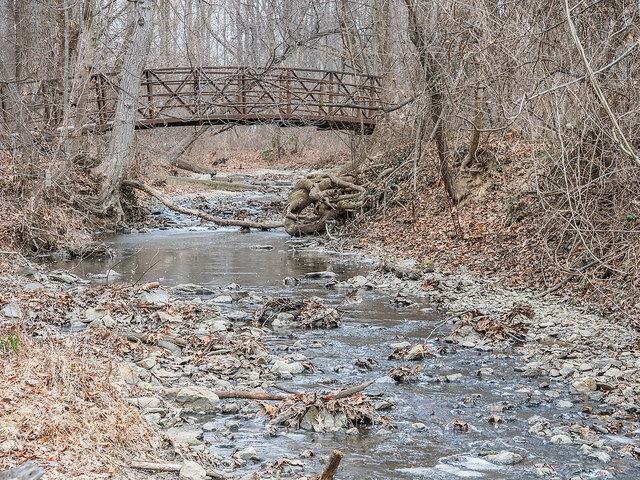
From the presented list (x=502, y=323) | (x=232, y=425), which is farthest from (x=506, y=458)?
(x=502, y=323)

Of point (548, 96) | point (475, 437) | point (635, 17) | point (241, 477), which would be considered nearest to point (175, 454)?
point (241, 477)

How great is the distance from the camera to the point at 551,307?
894 centimetres

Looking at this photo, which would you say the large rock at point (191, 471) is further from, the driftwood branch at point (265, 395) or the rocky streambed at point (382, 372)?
Result: the driftwood branch at point (265, 395)

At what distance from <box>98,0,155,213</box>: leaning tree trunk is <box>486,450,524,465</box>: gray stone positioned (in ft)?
51.7

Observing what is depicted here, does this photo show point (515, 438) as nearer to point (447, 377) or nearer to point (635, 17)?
point (447, 377)

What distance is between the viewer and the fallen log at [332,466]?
3.58 metres

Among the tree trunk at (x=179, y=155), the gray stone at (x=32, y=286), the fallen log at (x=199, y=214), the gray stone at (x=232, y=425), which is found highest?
the tree trunk at (x=179, y=155)

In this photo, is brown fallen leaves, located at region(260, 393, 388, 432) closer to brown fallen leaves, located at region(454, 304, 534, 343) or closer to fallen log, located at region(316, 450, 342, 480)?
fallen log, located at region(316, 450, 342, 480)

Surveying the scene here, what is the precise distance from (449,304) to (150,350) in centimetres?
445

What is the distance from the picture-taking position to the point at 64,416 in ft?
13.5

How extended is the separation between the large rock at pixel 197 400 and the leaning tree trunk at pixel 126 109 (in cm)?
1393

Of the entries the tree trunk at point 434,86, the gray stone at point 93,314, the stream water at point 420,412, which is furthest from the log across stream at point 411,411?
the tree trunk at point 434,86

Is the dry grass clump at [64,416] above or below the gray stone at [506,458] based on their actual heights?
above

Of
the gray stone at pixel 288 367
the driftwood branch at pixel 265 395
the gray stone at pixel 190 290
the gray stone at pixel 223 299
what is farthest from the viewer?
the gray stone at pixel 190 290
